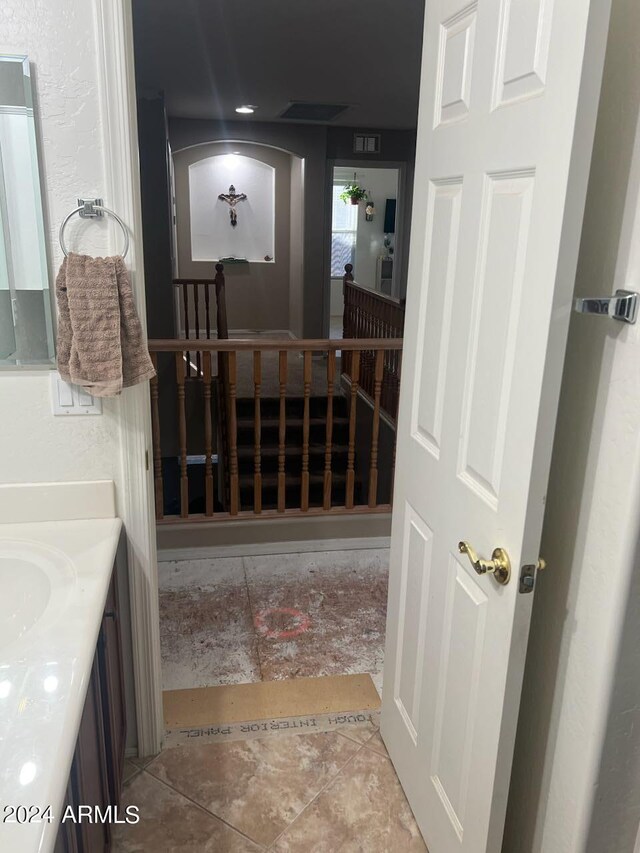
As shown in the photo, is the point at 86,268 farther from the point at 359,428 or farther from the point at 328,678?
the point at 359,428

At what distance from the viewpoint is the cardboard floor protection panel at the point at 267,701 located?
2.15m

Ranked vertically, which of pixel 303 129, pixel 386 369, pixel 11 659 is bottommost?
pixel 386 369

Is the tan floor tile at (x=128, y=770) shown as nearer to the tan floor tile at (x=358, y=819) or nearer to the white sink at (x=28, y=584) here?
the tan floor tile at (x=358, y=819)

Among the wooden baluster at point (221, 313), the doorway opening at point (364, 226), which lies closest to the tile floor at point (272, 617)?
the wooden baluster at point (221, 313)

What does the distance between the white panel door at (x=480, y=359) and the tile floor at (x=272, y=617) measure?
71 cm

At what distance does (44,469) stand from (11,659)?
2.17 ft

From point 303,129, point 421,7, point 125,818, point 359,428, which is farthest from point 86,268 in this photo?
point 303,129

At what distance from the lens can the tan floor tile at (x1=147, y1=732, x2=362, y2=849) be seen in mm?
1798

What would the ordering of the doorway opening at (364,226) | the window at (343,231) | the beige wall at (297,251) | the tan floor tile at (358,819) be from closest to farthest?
the tan floor tile at (358,819)
the beige wall at (297,251)
the doorway opening at (364,226)
the window at (343,231)

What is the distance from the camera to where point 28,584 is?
54.6 inches

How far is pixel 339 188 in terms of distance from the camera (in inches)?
416

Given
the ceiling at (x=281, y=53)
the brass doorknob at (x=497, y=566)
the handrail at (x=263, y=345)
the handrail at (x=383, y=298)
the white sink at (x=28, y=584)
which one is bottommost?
the white sink at (x=28, y=584)

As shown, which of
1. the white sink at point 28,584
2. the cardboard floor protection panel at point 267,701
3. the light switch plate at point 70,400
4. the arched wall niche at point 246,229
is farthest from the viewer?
the arched wall niche at point 246,229

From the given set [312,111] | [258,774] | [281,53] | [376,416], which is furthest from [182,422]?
[312,111]
